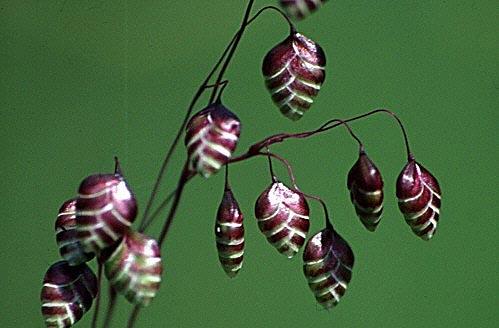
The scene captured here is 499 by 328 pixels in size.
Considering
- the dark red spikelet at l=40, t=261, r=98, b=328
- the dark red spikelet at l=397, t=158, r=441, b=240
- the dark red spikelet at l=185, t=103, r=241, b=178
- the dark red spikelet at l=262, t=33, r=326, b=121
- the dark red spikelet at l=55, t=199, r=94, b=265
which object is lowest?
the dark red spikelet at l=40, t=261, r=98, b=328

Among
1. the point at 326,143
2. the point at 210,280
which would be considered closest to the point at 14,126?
the point at 210,280

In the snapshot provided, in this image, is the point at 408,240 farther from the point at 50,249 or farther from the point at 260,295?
the point at 50,249

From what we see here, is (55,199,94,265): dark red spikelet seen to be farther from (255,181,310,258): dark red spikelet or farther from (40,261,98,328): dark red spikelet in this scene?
(255,181,310,258): dark red spikelet

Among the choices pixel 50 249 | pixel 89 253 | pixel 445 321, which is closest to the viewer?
pixel 89 253

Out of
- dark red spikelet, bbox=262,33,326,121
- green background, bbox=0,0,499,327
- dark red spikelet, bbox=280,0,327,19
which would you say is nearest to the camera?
dark red spikelet, bbox=280,0,327,19

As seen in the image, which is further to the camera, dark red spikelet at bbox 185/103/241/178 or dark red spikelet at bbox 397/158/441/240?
dark red spikelet at bbox 397/158/441/240

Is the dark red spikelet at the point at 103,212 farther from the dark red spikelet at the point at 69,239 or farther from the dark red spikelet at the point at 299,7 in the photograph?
the dark red spikelet at the point at 299,7

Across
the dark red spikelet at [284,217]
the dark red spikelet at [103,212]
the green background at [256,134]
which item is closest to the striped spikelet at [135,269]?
the dark red spikelet at [103,212]

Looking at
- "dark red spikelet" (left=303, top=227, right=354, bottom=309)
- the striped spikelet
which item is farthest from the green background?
the striped spikelet

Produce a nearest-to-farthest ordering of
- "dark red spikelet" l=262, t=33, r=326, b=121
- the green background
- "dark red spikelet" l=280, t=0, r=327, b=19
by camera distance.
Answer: "dark red spikelet" l=280, t=0, r=327, b=19 < "dark red spikelet" l=262, t=33, r=326, b=121 < the green background
